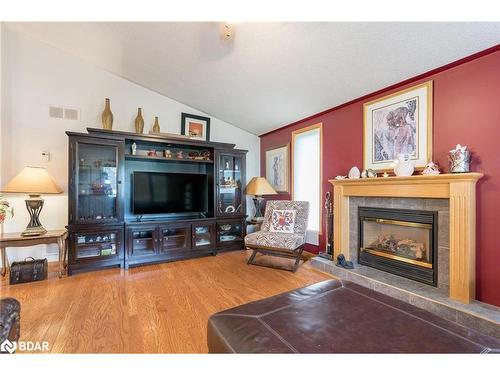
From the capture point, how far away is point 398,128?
2570 millimetres

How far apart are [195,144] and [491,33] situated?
3.35 m

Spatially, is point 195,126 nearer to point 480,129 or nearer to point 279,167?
point 279,167

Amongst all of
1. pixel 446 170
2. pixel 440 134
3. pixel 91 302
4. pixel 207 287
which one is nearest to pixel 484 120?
pixel 440 134

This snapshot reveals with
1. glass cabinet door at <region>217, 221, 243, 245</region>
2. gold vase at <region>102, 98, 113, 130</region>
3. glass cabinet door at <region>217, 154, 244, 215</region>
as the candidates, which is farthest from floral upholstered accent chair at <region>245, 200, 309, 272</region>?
gold vase at <region>102, 98, 113, 130</region>

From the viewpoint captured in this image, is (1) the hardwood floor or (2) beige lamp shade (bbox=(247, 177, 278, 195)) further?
(2) beige lamp shade (bbox=(247, 177, 278, 195))

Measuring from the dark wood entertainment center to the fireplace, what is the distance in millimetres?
1961

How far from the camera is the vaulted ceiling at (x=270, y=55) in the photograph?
→ 197cm

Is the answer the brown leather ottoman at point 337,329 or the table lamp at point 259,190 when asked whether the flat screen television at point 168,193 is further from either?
the brown leather ottoman at point 337,329

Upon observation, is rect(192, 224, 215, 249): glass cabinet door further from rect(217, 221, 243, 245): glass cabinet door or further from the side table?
the side table

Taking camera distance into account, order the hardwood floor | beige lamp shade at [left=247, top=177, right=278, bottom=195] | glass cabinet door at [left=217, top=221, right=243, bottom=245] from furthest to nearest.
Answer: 1. beige lamp shade at [left=247, top=177, right=278, bottom=195]
2. glass cabinet door at [left=217, top=221, right=243, bottom=245]
3. the hardwood floor

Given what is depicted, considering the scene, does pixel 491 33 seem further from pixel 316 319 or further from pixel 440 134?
pixel 316 319

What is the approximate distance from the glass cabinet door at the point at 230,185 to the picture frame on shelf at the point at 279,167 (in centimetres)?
66

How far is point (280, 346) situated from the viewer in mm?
875

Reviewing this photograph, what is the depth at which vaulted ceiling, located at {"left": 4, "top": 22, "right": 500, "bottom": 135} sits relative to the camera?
1974 millimetres
